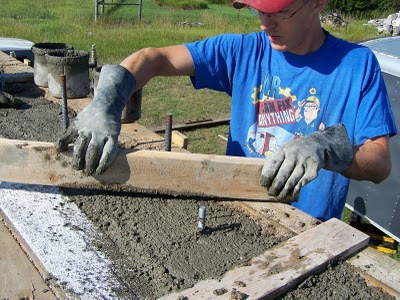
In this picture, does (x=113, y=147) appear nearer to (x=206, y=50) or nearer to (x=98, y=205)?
(x=98, y=205)

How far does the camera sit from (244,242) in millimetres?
1876

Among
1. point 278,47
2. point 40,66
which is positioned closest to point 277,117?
point 278,47

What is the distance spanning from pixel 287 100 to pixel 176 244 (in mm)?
906

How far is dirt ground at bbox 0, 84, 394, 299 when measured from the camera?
1.61 metres

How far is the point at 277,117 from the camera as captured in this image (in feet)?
7.49

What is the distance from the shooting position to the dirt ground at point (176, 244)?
5.29 feet

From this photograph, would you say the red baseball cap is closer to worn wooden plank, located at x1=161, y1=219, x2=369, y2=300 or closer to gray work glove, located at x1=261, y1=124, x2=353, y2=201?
gray work glove, located at x1=261, y1=124, x2=353, y2=201

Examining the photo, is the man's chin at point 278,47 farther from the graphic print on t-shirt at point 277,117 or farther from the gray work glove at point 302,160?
the gray work glove at point 302,160

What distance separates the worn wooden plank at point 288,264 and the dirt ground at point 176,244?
48 millimetres

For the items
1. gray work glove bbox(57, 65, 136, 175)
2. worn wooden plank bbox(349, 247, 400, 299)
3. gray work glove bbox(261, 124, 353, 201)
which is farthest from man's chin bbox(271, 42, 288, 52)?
worn wooden plank bbox(349, 247, 400, 299)

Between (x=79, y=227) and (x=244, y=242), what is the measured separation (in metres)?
0.68

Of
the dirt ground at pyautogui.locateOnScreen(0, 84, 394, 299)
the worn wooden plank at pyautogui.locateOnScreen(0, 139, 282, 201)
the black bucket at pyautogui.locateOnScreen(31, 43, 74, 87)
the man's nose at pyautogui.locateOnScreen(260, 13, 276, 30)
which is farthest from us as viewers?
the black bucket at pyautogui.locateOnScreen(31, 43, 74, 87)

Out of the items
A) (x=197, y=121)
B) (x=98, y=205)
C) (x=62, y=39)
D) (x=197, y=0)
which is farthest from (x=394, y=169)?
(x=197, y=0)

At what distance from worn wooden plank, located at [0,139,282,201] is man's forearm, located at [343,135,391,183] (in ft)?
1.25
